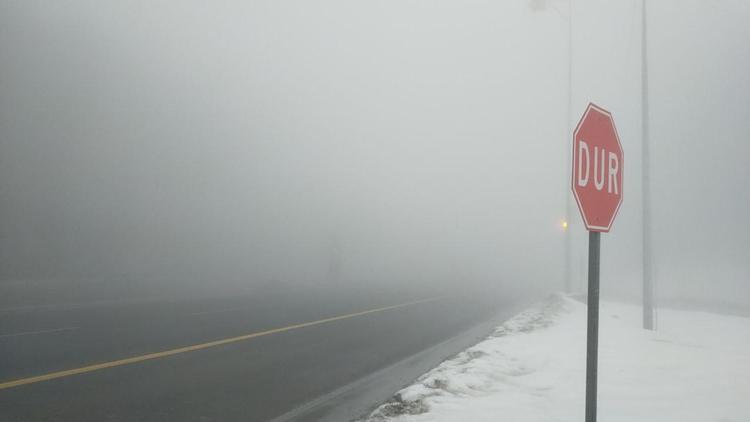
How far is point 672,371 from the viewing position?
672 cm

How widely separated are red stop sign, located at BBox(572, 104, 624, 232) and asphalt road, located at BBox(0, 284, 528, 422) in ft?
12.0

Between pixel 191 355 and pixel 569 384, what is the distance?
537 centimetres

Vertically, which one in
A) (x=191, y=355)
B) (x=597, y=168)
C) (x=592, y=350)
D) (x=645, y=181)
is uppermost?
(x=645, y=181)

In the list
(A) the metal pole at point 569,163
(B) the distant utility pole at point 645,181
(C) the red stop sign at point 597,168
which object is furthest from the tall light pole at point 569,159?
(C) the red stop sign at point 597,168

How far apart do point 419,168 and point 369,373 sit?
113712mm

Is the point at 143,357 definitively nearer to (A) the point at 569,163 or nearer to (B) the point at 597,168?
(B) the point at 597,168

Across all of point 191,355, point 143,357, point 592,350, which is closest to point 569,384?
point 592,350

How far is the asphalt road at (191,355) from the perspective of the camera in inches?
197

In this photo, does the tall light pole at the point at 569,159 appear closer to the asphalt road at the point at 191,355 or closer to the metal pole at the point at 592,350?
the asphalt road at the point at 191,355

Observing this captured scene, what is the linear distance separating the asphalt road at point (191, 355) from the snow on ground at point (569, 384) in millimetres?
1188

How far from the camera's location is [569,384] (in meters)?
6.00

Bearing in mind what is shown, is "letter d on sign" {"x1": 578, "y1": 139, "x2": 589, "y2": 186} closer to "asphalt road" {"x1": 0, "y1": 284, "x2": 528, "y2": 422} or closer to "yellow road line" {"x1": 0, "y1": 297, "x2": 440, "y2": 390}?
"asphalt road" {"x1": 0, "y1": 284, "x2": 528, "y2": 422}

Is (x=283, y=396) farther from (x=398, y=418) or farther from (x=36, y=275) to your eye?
(x=36, y=275)

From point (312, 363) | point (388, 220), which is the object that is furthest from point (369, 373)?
point (388, 220)
